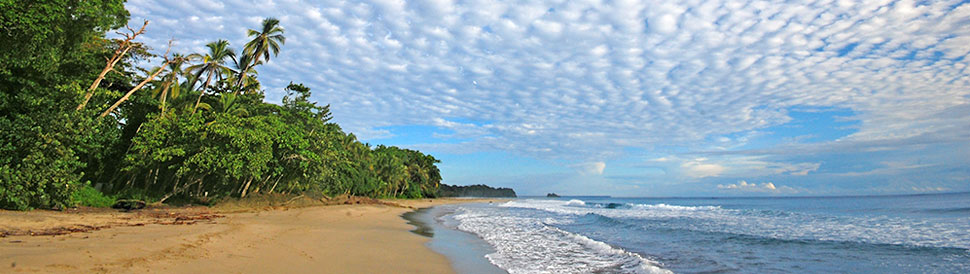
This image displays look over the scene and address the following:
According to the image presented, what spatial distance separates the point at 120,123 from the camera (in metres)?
19.1

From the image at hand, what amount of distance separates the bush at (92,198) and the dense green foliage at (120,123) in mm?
48

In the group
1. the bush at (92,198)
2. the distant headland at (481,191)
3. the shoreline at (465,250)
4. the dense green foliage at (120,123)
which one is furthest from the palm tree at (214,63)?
the distant headland at (481,191)

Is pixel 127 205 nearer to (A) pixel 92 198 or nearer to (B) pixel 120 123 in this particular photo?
(A) pixel 92 198

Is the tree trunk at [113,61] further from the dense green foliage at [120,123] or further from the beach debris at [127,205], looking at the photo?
the beach debris at [127,205]

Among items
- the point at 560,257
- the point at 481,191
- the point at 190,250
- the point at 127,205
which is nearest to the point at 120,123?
the point at 127,205

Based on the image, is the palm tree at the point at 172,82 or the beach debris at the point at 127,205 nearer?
the beach debris at the point at 127,205

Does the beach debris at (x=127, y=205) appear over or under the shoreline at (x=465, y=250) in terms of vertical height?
over

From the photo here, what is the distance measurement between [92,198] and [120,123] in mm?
4223

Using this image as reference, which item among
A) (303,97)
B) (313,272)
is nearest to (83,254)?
(313,272)

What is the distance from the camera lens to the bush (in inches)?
612

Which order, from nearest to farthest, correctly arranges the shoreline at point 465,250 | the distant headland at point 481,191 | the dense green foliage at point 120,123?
the shoreline at point 465,250 < the dense green foliage at point 120,123 < the distant headland at point 481,191

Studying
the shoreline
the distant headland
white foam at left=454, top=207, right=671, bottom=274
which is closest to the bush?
the shoreline

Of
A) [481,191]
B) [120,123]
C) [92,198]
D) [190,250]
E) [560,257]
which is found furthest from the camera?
[481,191]

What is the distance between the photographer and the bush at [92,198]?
612 inches
